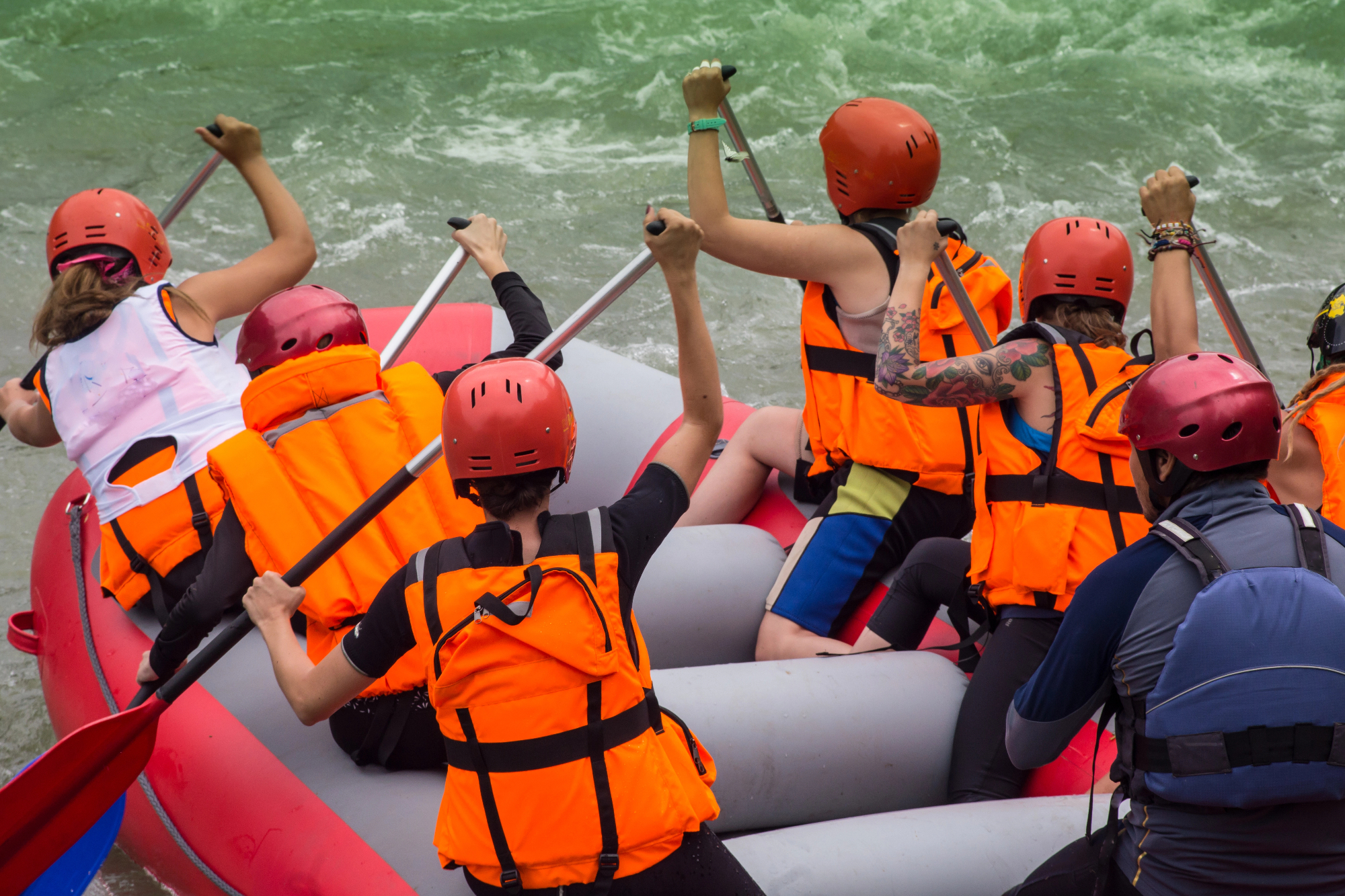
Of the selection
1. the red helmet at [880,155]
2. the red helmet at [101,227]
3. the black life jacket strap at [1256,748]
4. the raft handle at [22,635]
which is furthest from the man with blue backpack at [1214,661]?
the raft handle at [22,635]

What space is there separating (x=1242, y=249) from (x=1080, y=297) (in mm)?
6005

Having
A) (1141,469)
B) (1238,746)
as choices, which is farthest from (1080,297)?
(1238,746)

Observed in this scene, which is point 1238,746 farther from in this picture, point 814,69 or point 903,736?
point 814,69

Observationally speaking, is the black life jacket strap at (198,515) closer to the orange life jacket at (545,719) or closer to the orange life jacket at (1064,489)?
the orange life jacket at (545,719)

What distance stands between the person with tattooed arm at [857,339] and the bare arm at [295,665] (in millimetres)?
1209

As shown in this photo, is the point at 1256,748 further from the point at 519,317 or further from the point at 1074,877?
the point at 519,317

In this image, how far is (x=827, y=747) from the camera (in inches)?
98.8

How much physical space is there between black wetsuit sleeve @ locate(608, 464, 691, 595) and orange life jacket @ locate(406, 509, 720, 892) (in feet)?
0.14

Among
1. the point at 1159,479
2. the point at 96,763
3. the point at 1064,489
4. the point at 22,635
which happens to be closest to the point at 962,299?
the point at 1064,489

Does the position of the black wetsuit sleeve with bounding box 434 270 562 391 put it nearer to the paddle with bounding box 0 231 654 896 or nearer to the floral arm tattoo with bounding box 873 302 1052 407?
the paddle with bounding box 0 231 654 896

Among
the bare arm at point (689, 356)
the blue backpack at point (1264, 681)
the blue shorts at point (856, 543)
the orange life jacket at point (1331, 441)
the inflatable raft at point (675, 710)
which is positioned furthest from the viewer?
the blue shorts at point (856, 543)

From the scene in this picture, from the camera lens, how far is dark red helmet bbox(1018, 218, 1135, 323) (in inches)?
100

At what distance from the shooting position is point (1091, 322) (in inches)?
102

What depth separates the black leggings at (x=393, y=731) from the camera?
7.91 ft
